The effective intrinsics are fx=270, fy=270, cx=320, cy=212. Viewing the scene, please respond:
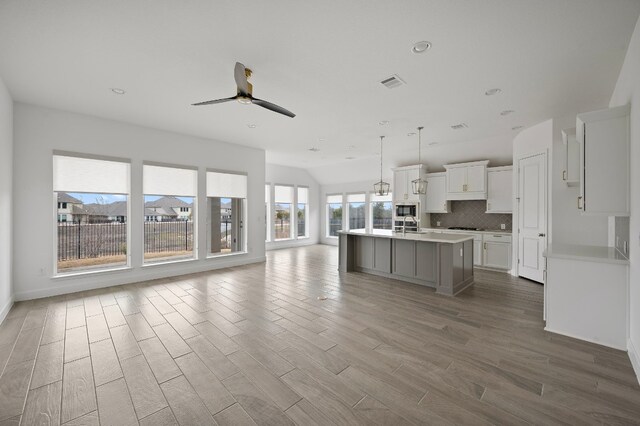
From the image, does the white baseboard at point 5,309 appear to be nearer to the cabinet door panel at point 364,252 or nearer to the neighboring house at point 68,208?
the neighboring house at point 68,208

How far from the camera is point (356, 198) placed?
10.6 meters

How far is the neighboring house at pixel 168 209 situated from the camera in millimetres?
5700

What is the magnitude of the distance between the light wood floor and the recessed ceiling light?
119 inches

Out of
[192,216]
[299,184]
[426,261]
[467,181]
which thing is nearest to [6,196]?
[192,216]

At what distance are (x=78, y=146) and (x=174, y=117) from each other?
1.67m

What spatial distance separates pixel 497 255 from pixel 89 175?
8.58m

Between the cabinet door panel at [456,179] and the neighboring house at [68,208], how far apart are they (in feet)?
27.0

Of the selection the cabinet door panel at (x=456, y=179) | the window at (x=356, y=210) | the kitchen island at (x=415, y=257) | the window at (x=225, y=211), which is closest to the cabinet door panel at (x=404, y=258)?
the kitchen island at (x=415, y=257)

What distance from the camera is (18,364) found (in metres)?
2.44

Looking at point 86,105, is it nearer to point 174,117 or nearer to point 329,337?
point 174,117

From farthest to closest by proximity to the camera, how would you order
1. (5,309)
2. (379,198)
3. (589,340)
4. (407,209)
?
(379,198), (407,209), (5,309), (589,340)

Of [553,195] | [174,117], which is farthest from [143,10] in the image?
[553,195]

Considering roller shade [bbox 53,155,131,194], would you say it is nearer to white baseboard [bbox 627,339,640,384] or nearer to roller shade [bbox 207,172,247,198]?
roller shade [bbox 207,172,247,198]

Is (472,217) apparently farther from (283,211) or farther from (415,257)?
(283,211)
